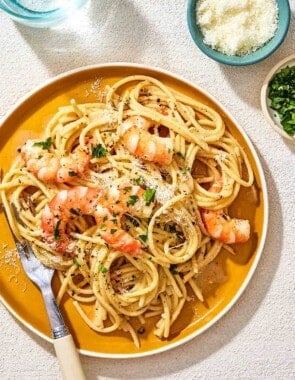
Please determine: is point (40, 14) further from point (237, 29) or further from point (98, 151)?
point (237, 29)

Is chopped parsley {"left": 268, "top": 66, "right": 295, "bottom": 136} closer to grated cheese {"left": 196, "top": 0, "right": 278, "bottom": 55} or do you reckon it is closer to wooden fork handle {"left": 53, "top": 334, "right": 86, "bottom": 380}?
grated cheese {"left": 196, "top": 0, "right": 278, "bottom": 55}

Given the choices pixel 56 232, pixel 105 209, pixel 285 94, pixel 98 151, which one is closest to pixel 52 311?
pixel 56 232

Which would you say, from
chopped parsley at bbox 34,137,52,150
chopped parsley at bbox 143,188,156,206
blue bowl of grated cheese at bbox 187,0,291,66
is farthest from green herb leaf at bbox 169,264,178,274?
blue bowl of grated cheese at bbox 187,0,291,66

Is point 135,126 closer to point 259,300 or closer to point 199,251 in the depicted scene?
point 199,251

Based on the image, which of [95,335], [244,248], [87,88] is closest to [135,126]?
[87,88]

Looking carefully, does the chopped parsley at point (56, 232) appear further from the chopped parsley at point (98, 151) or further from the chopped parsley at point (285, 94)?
the chopped parsley at point (285, 94)

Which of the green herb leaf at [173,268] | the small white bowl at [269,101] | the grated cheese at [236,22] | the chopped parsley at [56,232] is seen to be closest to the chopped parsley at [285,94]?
the small white bowl at [269,101]
